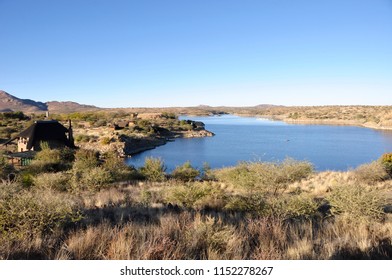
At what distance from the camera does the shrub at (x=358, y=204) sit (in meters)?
7.11

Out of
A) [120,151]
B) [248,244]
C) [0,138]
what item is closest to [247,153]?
[120,151]

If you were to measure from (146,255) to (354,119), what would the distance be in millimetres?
101498

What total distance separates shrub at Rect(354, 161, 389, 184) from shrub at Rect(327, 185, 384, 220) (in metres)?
9.23

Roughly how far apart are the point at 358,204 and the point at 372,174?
405 inches

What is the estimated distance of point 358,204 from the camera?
7234 millimetres

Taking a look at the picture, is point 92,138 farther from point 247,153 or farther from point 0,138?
point 247,153

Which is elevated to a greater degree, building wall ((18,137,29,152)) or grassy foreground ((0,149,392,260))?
grassy foreground ((0,149,392,260))

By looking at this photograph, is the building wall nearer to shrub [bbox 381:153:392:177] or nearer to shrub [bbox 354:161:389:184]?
shrub [bbox 354:161:389:184]

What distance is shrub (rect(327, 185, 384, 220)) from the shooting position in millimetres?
7109

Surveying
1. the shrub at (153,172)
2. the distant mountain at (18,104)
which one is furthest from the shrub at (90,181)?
the distant mountain at (18,104)

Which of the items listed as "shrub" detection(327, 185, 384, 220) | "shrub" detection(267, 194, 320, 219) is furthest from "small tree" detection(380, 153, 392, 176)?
"shrub" detection(267, 194, 320, 219)

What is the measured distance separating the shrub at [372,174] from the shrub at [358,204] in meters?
9.23

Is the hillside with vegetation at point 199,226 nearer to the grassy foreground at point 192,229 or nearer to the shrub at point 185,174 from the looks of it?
the grassy foreground at point 192,229

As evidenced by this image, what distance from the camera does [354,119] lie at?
94.5 metres
